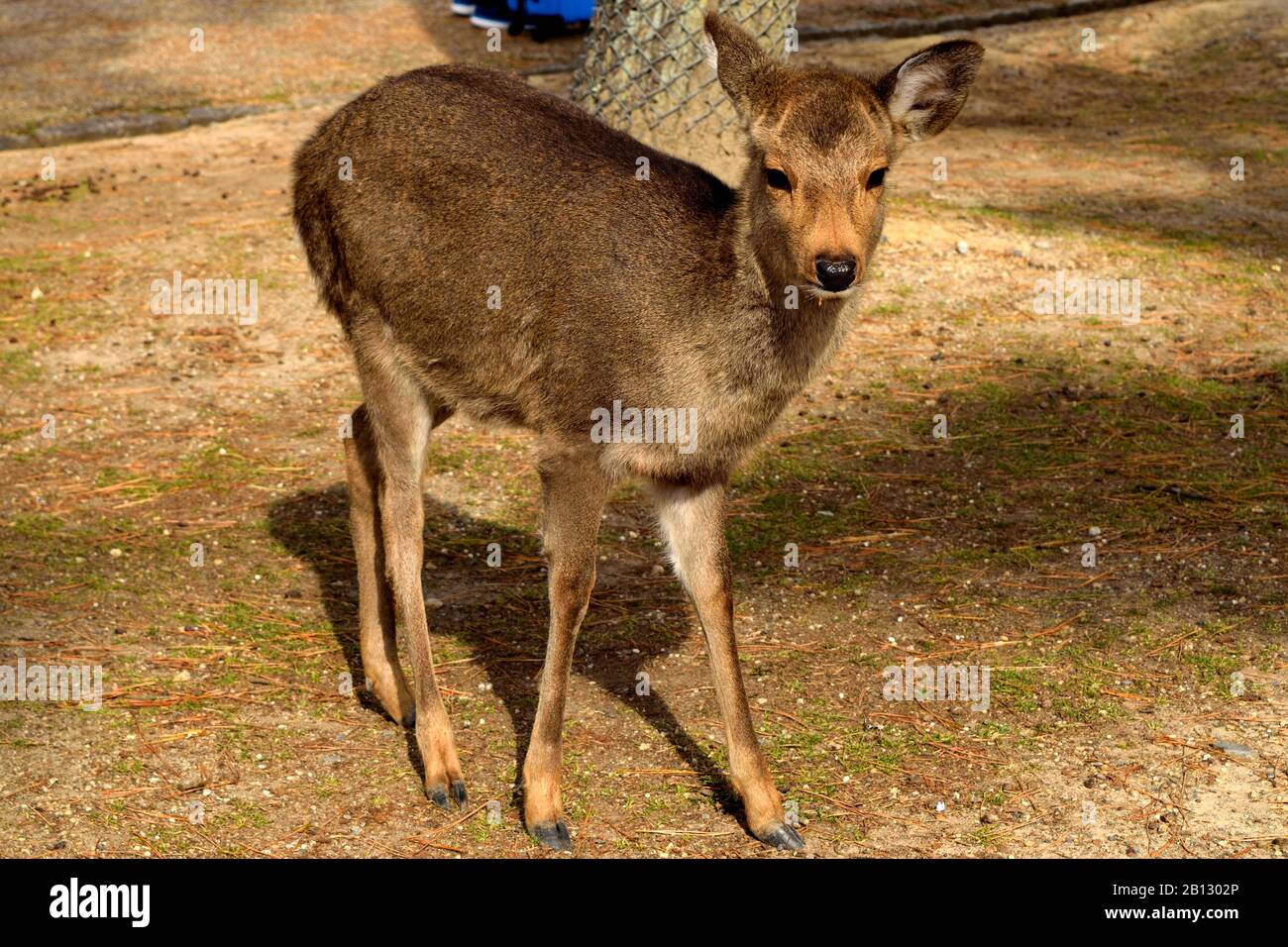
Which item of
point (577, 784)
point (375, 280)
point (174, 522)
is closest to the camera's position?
point (577, 784)

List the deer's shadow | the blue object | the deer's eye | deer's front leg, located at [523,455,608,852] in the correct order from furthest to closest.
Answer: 1. the blue object
2. the deer's shadow
3. deer's front leg, located at [523,455,608,852]
4. the deer's eye

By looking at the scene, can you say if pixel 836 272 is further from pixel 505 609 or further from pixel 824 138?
pixel 505 609

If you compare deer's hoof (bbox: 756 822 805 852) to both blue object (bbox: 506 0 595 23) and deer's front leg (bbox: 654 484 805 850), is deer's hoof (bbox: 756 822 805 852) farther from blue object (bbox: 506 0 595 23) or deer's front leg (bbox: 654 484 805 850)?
blue object (bbox: 506 0 595 23)

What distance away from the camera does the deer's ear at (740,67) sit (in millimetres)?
4703

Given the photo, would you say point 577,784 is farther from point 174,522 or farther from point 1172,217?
point 1172,217

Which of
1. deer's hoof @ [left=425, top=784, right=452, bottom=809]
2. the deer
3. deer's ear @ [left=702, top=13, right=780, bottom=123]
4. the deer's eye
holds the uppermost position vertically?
deer's ear @ [left=702, top=13, right=780, bottom=123]

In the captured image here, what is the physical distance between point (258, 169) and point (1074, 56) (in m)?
7.64

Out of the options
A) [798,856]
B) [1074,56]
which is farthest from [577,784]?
[1074,56]

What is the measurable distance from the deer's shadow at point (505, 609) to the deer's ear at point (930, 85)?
2191 millimetres

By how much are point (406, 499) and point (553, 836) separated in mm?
1329

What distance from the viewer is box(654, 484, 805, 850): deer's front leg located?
191 inches

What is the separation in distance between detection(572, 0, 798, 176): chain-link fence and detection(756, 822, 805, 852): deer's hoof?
18.2ft

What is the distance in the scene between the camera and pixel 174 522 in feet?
21.9

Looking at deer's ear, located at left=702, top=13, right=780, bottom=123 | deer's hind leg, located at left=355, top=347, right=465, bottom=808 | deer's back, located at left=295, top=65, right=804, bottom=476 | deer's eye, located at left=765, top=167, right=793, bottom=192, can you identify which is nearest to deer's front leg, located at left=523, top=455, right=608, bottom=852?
deer's back, located at left=295, top=65, right=804, bottom=476
